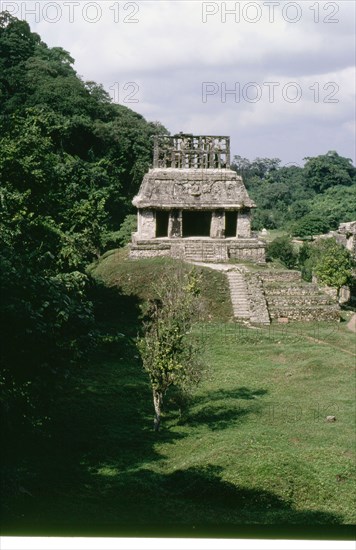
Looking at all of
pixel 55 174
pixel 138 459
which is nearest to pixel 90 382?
pixel 138 459

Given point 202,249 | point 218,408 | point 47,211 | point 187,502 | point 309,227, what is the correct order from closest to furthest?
point 187,502 < point 218,408 < point 47,211 < point 202,249 < point 309,227

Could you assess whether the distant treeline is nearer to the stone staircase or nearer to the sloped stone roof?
the sloped stone roof

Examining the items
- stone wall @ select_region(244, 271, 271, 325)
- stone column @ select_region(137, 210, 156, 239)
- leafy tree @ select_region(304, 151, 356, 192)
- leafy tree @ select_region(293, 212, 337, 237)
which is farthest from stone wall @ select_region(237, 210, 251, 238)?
leafy tree @ select_region(304, 151, 356, 192)

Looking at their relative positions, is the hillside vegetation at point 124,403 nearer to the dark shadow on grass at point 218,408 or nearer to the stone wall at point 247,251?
the dark shadow on grass at point 218,408

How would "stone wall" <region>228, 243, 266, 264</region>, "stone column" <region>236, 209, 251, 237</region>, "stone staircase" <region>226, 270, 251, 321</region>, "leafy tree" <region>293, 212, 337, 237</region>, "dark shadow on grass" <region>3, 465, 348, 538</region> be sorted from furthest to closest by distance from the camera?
"leafy tree" <region>293, 212, 337, 237</region>
"stone column" <region>236, 209, 251, 237</region>
"stone wall" <region>228, 243, 266, 264</region>
"stone staircase" <region>226, 270, 251, 321</region>
"dark shadow on grass" <region>3, 465, 348, 538</region>

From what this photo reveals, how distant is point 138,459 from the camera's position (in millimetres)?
13258

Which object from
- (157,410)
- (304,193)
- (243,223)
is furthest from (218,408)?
(304,193)

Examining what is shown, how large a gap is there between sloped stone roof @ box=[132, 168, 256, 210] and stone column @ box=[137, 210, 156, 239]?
0.52 metres

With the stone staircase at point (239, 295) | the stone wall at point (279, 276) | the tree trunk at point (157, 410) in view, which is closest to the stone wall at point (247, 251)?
the stone wall at point (279, 276)

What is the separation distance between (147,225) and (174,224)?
57.2 inches

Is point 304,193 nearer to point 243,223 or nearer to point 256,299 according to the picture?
point 243,223

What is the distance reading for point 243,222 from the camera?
112 feet

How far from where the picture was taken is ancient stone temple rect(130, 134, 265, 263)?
106ft

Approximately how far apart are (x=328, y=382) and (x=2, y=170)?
39.2 ft
